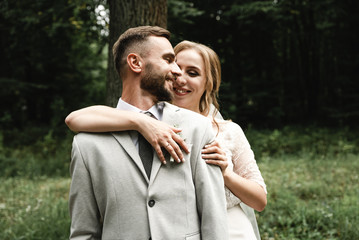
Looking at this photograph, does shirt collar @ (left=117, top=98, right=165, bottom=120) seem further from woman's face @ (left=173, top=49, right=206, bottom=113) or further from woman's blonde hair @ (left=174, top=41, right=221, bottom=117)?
woman's blonde hair @ (left=174, top=41, right=221, bottom=117)

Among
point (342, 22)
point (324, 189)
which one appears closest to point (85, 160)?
point (324, 189)

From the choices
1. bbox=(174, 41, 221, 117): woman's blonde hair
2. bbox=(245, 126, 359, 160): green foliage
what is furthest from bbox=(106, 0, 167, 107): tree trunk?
bbox=(245, 126, 359, 160): green foliage

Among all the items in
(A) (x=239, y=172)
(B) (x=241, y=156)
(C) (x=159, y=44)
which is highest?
(C) (x=159, y=44)

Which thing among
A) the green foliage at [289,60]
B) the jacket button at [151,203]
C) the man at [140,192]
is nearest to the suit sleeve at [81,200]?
the man at [140,192]

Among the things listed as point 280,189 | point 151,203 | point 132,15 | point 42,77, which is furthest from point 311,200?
point 42,77

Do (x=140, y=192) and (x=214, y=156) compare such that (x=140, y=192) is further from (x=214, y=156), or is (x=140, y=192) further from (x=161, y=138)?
(x=214, y=156)

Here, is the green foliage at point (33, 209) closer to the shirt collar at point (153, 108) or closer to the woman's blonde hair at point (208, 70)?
the woman's blonde hair at point (208, 70)

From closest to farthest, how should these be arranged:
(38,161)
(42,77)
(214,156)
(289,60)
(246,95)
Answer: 1. (214,156)
2. (38,161)
3. (246,95)
4. (42,77)
5. (289,60)

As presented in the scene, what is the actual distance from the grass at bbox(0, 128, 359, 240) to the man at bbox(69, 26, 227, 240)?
2914 mm

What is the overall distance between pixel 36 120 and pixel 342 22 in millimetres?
15341

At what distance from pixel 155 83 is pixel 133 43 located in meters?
0.32

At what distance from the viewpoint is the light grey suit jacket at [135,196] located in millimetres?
1703

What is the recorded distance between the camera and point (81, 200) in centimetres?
176

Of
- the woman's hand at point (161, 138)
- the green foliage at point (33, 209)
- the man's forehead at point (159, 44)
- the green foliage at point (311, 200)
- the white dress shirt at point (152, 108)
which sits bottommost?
the green foliage at point (33, 209)
